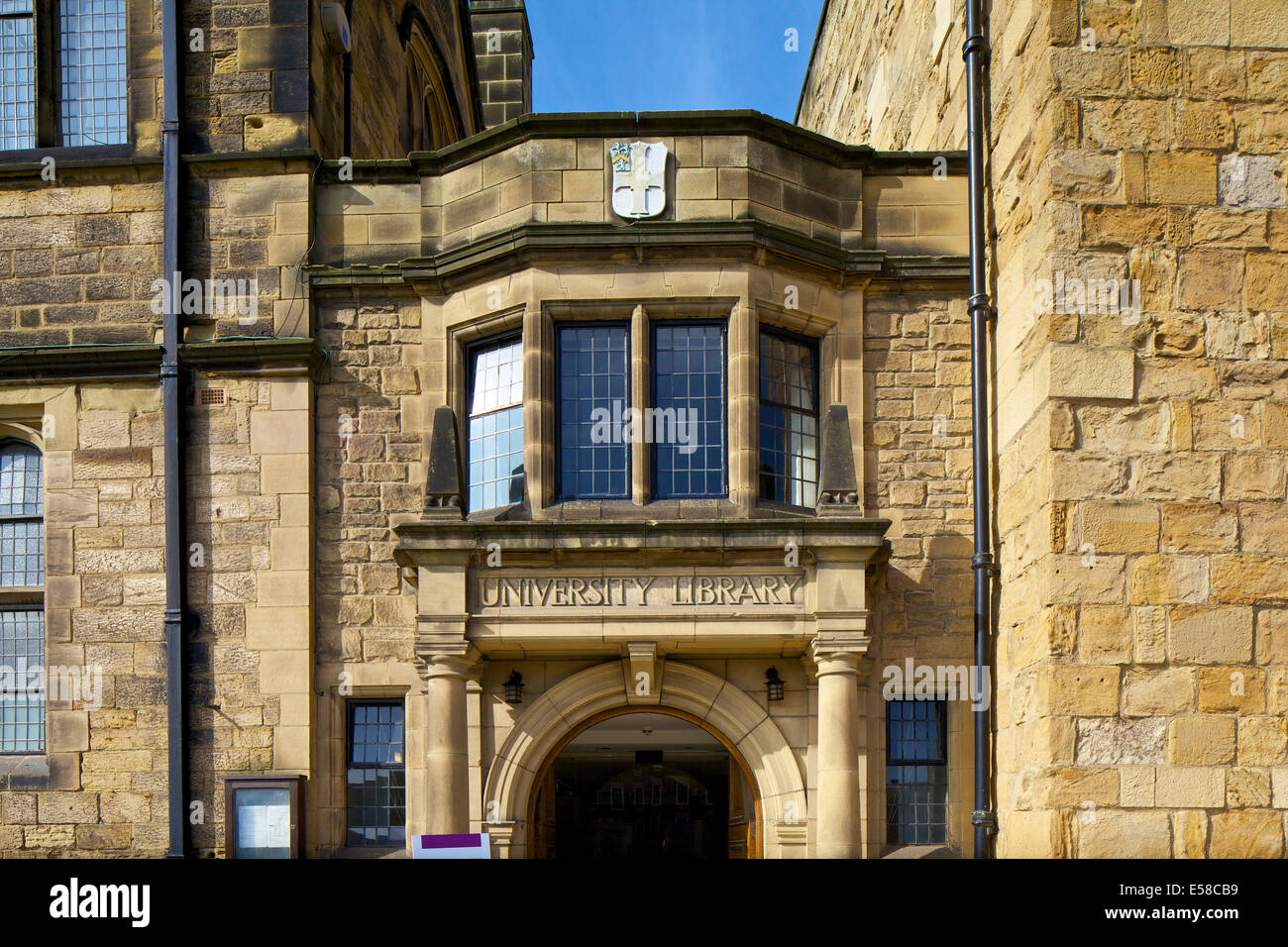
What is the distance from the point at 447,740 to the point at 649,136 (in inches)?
207

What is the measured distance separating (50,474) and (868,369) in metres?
7.12

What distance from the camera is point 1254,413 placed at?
27.8ft

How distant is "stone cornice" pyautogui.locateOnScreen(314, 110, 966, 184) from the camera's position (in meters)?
11.6

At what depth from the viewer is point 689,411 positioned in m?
11.6

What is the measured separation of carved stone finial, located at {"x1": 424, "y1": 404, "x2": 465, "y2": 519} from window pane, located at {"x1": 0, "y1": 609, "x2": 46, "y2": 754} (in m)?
3.89

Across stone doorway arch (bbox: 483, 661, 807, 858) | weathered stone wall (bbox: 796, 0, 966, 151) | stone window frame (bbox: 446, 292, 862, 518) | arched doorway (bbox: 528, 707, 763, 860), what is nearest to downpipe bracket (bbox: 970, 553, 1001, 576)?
stone window frame (bbox: 446, 292, 862, 518)

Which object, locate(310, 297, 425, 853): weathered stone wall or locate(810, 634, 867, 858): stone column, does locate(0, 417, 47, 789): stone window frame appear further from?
locate(810, 634, 867, 858): stone column

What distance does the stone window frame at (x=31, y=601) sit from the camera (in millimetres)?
11516

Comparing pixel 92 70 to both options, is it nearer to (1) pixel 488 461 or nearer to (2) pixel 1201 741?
(1) pixel 488 461

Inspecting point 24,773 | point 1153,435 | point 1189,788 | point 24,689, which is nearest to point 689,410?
point 1153,435

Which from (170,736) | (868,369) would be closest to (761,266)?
(868,369)

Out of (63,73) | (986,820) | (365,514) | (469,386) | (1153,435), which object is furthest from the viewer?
(63,73)

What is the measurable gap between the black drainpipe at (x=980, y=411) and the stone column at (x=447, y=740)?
12.7ft

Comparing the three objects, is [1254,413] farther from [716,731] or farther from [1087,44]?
[716,731]
